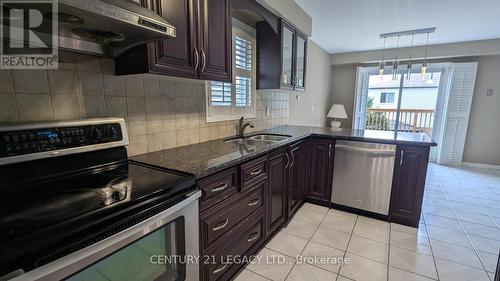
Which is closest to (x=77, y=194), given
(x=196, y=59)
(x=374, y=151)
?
(x=196, y=59)

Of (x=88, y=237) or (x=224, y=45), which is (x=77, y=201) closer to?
(x=88, y=237)

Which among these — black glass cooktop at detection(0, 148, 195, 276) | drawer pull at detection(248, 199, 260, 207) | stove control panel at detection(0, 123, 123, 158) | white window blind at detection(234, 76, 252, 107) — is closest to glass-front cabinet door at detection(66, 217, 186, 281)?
black glass cooktop at detection(0, 148, 195, 276)

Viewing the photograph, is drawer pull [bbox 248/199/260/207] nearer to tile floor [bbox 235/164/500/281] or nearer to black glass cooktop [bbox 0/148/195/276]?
tile floor [bbox 235/164/500/281]

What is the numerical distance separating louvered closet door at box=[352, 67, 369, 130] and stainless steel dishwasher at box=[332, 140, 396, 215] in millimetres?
3416

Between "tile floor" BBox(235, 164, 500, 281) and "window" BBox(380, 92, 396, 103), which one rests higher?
"window" BBox(380, 92, 396, 103)

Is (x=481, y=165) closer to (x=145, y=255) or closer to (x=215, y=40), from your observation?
(x=215, y=40)

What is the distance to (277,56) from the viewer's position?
2.60m

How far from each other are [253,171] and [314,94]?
3623 millimetres

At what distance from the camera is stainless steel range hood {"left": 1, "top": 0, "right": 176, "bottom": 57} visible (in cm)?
83

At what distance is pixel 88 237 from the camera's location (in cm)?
74

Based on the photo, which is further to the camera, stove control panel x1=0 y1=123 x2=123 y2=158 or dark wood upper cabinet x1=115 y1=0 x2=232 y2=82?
dark wood upper cabinet x1=115 y1=0 x2=232 y2=82

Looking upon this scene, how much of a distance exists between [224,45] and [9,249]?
5.14 feet

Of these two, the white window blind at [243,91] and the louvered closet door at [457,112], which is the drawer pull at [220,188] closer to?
the white window blind at [243,91]

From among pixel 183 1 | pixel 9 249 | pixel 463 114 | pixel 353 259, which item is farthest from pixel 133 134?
pixel 463 114
